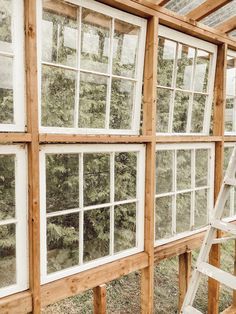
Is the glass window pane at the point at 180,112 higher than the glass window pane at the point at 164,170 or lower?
higher

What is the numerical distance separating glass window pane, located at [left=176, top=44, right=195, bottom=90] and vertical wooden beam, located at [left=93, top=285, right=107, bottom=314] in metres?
1.84

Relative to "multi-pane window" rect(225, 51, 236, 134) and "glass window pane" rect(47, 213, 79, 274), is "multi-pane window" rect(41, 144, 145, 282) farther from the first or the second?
"multi-pane window" rect(225, 51, 236, 134)

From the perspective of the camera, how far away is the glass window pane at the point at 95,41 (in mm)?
2111

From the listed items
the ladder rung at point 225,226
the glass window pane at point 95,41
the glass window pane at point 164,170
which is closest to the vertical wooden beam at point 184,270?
the glass window pane at point 164,170

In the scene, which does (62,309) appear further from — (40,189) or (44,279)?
(40,189)

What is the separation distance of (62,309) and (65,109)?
2.60 m

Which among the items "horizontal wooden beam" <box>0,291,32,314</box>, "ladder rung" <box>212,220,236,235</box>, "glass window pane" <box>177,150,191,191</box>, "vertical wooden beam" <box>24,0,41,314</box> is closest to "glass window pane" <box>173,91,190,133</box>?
"glass window pane" <box>177,150,191,191</box>

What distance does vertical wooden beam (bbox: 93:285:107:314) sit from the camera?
222 cm

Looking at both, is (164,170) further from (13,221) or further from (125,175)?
(13,221)

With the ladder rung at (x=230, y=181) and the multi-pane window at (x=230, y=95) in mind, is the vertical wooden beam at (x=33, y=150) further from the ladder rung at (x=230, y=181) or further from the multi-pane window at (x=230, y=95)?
the multi-pane window at (x=230, y=95)

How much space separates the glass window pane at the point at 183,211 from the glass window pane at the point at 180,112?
0.64m

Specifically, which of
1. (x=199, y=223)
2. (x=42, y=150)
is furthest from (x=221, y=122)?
(x=42, y=150)

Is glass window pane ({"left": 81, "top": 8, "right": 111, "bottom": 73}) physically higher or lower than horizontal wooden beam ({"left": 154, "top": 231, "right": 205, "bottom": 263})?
higher

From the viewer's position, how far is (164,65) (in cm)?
262
